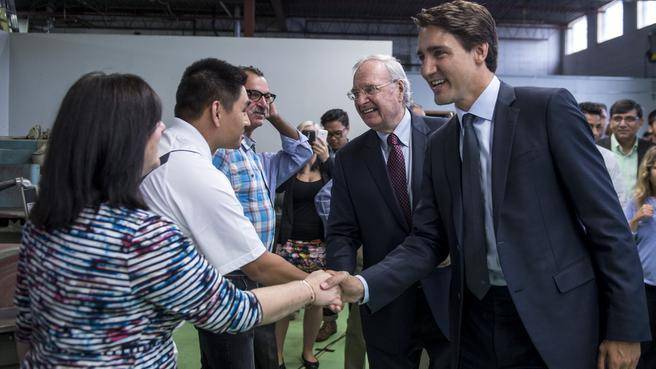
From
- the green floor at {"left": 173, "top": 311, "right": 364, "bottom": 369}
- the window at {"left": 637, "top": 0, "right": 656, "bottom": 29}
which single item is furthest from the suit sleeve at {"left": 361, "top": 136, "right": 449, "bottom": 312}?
the window at {"left": 637, "top": 0, "right": 656, "bottom": 29}

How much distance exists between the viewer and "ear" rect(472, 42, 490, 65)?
5.49ft

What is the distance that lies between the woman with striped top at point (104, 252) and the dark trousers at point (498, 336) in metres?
0.83

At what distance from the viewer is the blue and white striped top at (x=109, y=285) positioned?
44.2 inches

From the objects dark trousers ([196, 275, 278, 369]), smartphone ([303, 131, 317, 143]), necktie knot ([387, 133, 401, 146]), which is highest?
necktie knot ([387, 133, 401, 146])

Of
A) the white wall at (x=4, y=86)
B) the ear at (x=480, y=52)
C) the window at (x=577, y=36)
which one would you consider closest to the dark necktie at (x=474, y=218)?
the ear at (x=480, y=52)

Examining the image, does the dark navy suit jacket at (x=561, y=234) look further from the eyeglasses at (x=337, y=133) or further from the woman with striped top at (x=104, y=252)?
the eyeglasses at (x=337, y=133)

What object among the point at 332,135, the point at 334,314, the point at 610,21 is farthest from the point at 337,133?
the point at 610,21

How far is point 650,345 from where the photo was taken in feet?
9.58

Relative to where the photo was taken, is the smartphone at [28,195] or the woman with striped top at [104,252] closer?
the woman with striped top at [104,252]

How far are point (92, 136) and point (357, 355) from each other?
7.54 ft

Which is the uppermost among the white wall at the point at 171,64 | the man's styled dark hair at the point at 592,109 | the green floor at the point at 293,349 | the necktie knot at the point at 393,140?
the white wall at the point at 171,64

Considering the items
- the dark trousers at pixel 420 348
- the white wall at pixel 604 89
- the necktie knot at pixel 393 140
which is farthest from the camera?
the white wall at pixel 604 89

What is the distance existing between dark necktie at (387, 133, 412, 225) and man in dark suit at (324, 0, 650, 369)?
38cm

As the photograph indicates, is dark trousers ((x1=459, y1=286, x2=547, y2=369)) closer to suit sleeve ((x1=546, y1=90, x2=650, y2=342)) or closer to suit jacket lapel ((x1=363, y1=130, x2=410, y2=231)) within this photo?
suit sleeve ((x1=546, y1=90, x2=650, y2=342))
